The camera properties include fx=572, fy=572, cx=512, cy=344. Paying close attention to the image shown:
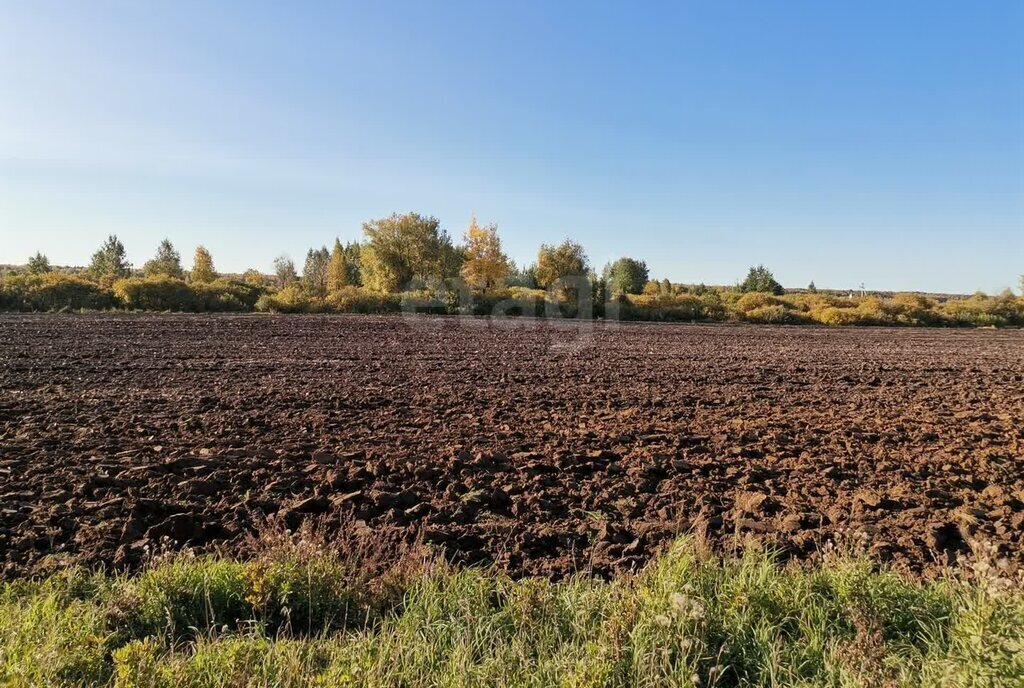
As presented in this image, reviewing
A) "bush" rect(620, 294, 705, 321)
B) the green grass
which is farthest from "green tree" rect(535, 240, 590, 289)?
the green grass

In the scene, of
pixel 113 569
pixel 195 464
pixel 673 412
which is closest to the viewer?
pixel 113 569

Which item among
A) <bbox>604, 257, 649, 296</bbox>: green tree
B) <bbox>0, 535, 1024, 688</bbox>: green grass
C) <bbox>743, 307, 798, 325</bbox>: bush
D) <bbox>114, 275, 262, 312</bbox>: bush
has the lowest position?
<bbox>0, 535, 1024, 688</bbox>: green grass

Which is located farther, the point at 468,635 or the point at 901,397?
the point at 901,397

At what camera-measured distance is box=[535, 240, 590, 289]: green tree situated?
181 feet

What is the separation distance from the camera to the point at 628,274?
216ft

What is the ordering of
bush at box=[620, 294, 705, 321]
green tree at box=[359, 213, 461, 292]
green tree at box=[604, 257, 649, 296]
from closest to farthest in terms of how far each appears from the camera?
bush at box=[620, 294, 705, 321] → green tree at box=[359, 213, 461, 292] → green tree at box=[604, 257, 649, 296]

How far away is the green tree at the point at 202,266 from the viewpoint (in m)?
57.8

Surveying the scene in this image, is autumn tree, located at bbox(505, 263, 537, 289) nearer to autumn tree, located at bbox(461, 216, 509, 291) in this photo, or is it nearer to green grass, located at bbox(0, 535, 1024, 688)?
autumn tree, located at bbox(461, 216, 509, 291)

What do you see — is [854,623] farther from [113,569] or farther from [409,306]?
[409,306]

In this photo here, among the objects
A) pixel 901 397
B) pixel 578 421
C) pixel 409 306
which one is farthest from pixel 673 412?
pixel 409 306

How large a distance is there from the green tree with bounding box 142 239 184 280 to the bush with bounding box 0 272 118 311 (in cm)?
1592

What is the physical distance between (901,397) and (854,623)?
402 inches

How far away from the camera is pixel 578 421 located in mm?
8969

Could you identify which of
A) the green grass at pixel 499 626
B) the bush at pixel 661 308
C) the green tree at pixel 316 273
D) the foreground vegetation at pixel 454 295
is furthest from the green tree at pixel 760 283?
the green grass at pixel 499 626
